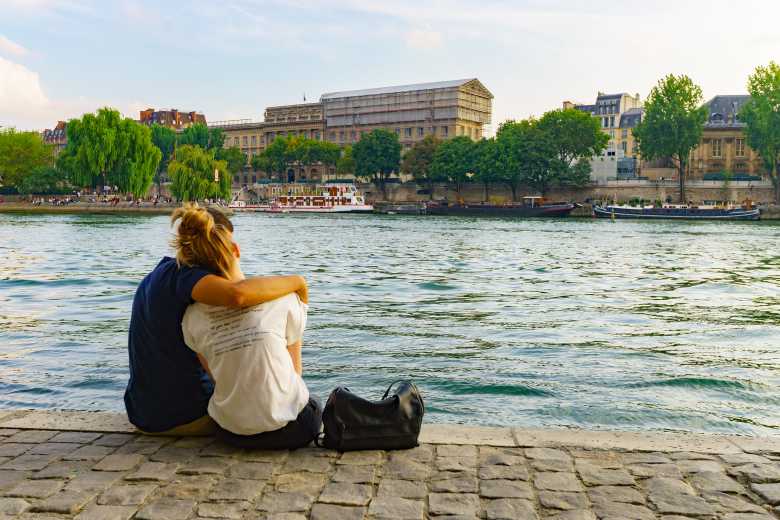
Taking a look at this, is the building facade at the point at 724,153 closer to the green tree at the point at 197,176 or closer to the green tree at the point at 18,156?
the green tree at the point at 197,176

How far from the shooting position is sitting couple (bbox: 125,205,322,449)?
4.52 metres

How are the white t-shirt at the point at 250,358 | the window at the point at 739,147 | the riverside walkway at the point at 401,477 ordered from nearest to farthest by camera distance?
the riverside walkway at the point at 401,477 < the white t-shirt at the point at 250,358 < the window at the point at 739,147

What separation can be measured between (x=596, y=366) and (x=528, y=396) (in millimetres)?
1849

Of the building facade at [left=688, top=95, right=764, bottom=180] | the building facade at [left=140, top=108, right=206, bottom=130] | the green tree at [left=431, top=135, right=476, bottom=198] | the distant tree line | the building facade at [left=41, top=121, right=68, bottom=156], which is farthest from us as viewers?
the building facade at [left=41, top=121, right=68, bottom=156]

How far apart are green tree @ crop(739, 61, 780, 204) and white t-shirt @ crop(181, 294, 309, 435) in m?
80.1

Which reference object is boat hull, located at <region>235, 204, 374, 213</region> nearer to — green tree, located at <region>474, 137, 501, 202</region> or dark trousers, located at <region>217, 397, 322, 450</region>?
green tree, located at <region>474, 137, 501, 202</region>

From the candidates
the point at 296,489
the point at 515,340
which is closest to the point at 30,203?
the point at 515,340

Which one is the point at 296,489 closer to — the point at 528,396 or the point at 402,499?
the point at 402,499

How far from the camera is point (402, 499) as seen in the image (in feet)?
13.3

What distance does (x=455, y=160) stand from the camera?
9312cm

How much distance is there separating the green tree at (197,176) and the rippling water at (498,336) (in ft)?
151

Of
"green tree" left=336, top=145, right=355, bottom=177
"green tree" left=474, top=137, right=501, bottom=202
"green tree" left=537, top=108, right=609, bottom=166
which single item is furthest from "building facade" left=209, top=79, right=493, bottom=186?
"green tree" left=537, top=108, right=609, bottom=166

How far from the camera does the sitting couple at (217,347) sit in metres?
4.52

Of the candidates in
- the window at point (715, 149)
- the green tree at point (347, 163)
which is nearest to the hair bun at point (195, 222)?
the green tree at point (347, 163)
